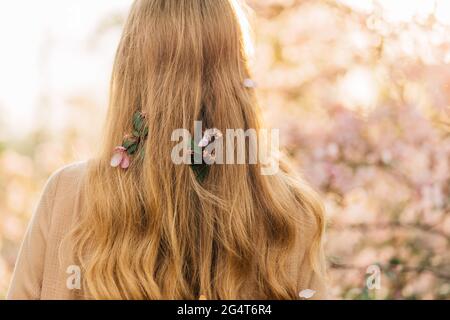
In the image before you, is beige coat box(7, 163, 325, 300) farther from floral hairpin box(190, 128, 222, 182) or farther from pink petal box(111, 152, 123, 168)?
floral hairpin box(190, 128, 222, 182)

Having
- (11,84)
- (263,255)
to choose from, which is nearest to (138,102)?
(263,255)

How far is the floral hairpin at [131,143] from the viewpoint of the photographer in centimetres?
141

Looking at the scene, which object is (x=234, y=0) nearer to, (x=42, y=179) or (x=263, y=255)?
(x=263, y=255)

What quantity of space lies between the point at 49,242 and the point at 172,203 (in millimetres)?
264

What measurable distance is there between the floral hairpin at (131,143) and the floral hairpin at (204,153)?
11 centimetres

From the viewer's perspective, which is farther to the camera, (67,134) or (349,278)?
(67,134)

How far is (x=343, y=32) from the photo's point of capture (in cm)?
333

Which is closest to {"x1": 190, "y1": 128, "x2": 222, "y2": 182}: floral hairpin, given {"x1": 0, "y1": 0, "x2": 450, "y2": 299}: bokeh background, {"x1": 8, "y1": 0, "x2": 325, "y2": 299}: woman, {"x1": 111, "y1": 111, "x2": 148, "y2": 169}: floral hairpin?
{"x1": 8, "y1": 0, "x2": 325, "y2": 299}: woman

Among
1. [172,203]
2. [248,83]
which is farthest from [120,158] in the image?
[248,83]

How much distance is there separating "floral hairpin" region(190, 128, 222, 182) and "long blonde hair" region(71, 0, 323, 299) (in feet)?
0.05

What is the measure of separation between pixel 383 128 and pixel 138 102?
1.97 m

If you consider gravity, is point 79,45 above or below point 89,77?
above

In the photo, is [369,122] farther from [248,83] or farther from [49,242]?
[49,242]
